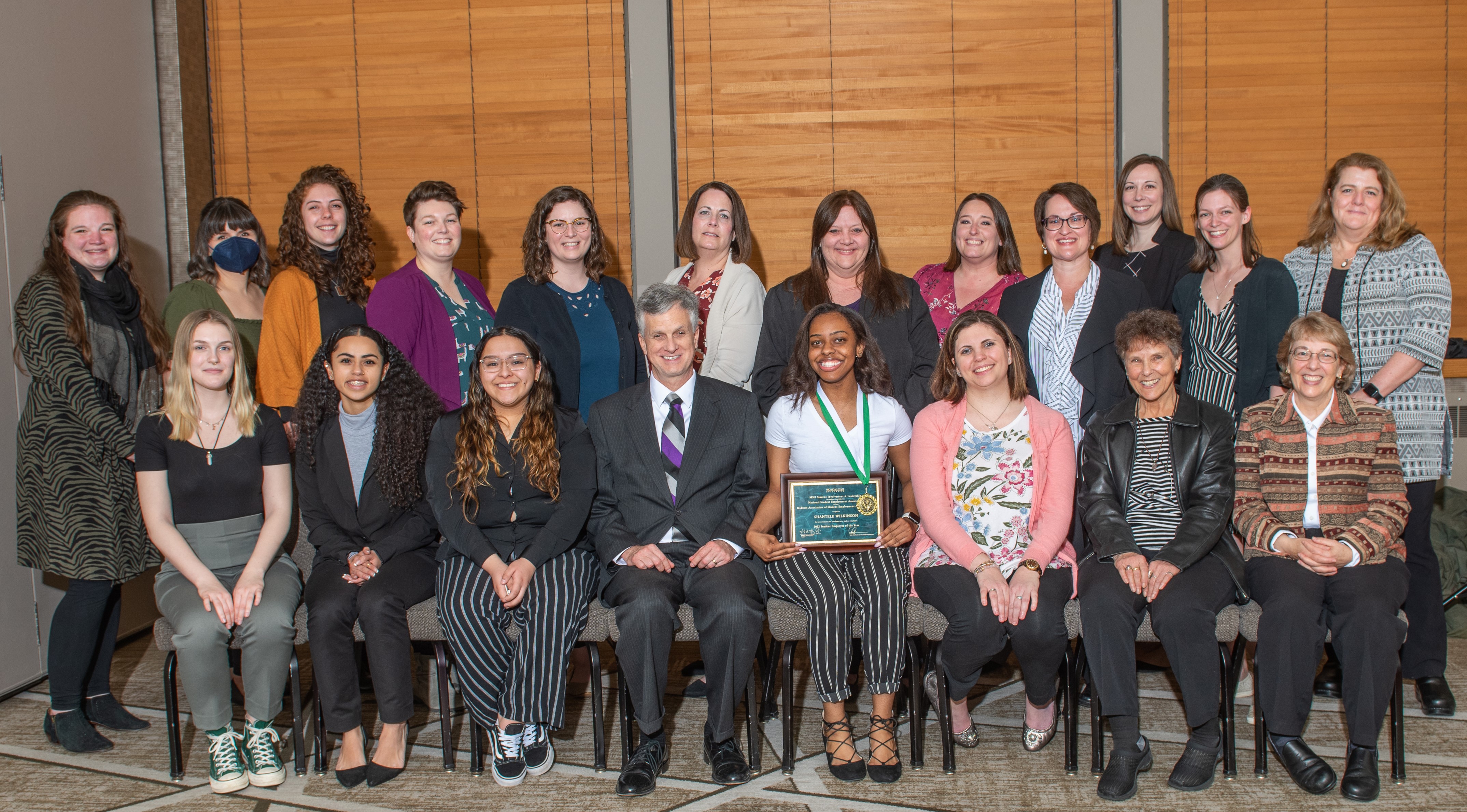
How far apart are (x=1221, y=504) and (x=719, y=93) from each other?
3007 millimetres

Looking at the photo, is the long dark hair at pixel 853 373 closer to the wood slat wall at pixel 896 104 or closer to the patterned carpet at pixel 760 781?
the patterned carpet at pixel 760 781

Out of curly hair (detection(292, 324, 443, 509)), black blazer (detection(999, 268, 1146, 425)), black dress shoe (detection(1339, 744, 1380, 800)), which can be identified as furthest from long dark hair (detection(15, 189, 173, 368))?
black dress shoe (detection(1339, 744, 1380, 800))

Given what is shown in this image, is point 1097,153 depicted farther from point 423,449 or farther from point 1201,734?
point 423,449

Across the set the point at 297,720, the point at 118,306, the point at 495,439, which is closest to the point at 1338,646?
the point at 495,439

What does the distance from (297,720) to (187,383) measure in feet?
3.65

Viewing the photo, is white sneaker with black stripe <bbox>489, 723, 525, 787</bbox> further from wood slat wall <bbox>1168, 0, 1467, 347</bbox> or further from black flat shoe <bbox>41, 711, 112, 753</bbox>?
wood slat wall <bbox>1168, 0, 1467, 347</bbox>

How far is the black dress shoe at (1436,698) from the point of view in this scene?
3238 millimetres

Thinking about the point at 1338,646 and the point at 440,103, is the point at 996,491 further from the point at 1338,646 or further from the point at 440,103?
the point at 440,103

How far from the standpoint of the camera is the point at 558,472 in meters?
3.12

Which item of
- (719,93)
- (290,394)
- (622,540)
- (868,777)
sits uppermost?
(719,93)

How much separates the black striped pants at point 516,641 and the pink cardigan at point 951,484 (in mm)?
1108

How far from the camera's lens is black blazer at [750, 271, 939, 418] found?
3.50 m

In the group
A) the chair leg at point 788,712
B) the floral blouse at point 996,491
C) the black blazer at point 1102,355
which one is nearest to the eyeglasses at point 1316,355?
the black blazer at point 1102,355

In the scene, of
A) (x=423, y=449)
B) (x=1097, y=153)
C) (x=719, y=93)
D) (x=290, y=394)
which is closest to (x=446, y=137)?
(x=719, y=93)
